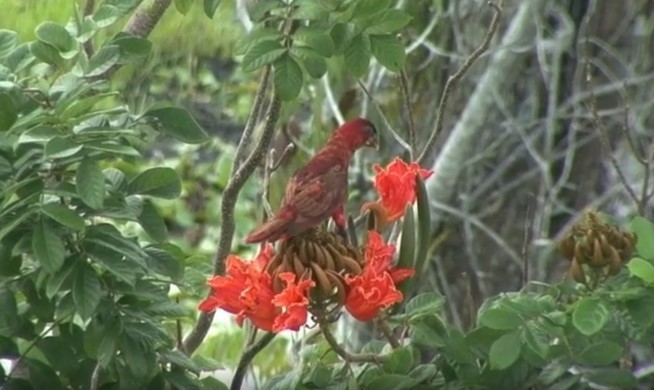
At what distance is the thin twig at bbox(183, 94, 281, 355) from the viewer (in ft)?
3.54

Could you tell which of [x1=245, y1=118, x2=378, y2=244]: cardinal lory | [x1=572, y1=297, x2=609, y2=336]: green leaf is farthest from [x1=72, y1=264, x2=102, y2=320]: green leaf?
[x1=572, y1=297, x2=609, y2=336]: green leaf

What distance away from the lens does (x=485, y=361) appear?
1.03 m

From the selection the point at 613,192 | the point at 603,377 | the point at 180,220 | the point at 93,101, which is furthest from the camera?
the point at 180,220

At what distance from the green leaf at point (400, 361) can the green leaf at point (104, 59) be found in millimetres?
333

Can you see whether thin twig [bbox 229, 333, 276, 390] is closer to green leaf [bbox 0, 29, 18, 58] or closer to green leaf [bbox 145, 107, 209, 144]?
green leaf [bbox 145, 107, 209, 144]

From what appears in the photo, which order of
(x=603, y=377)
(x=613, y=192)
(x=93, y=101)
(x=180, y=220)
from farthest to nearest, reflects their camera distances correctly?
(x=180, y=220) < (x=613, y=192) < (x=603, y=377) < (x=93, y=101)

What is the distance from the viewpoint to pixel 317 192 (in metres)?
0.90

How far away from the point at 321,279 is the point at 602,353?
26 cm

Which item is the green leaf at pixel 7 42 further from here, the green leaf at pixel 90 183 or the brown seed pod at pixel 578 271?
the brown seed pod at pixel 578 271

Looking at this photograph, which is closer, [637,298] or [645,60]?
[637,298]

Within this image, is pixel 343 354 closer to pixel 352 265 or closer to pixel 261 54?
pixel 352 265

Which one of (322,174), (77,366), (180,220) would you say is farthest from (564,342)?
(180,220)

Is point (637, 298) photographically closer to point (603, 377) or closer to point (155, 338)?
point (603, 377)

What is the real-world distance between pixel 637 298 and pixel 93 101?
469 millimetres
